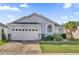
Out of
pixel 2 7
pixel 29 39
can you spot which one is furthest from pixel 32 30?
pixel 2 7

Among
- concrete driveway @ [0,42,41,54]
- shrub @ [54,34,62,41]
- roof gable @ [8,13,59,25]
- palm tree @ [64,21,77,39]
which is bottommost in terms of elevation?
concrete driveway @ [0,42,41,54]

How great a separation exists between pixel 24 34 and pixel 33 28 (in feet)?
0.58

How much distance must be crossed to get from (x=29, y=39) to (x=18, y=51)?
0.27 m

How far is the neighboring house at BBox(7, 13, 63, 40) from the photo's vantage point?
660 cm

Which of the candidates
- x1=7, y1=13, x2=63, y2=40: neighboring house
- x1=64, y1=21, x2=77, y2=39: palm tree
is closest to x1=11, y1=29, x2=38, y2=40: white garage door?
x1=7, y1=13, x2=63, y2=40: neighboring house

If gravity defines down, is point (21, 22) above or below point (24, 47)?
above

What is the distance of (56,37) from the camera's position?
261 inches

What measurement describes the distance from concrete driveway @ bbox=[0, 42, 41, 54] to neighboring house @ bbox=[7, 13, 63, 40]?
0.10 meters

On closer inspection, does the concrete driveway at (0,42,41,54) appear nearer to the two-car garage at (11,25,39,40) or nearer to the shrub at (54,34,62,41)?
the two-car garage at (11,25,39,40)

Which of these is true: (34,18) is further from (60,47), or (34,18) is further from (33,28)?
(60,47)

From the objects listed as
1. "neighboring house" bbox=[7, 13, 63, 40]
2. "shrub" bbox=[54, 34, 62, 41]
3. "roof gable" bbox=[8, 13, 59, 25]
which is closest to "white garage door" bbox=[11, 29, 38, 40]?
"neighboring house" bbox=[7, 13, 63, 40]

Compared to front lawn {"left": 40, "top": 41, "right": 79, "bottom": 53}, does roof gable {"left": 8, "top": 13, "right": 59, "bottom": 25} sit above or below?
above

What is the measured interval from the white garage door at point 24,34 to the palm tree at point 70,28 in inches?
19.9

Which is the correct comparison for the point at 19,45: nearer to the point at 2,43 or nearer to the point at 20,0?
the point at 2,43
